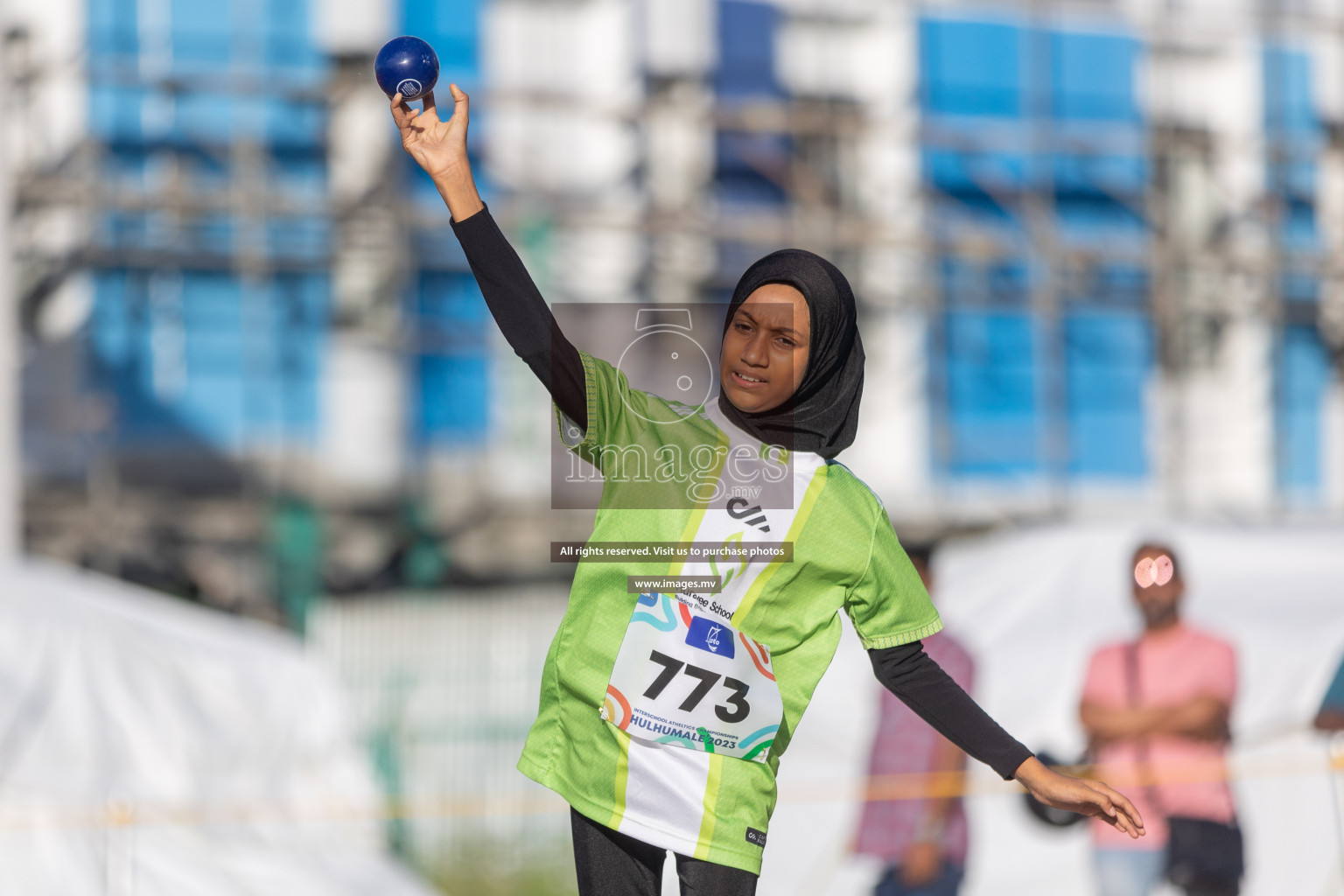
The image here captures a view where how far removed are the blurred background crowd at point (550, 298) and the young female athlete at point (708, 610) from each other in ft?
17.1

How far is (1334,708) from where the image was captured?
16.9 feet

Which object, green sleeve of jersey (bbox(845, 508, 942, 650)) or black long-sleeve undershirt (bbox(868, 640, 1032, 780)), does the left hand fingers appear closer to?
black long-sleeve undershirt (bbox(868, 640, 1032, 780))

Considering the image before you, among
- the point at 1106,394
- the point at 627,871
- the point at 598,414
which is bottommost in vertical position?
the point at 627,871

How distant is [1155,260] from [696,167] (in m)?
4.25

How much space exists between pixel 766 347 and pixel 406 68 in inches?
21.2

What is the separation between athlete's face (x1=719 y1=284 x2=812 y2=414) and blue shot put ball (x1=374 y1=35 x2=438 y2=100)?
0.47 m

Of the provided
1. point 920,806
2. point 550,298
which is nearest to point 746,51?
point 550,298

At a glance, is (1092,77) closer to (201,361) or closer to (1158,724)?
(201,361)

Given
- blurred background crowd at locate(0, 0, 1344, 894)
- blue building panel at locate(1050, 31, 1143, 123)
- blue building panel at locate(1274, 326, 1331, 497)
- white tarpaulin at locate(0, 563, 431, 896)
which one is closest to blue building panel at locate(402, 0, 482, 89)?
blurred background crowd at locate(0, 0, 1344, 894)

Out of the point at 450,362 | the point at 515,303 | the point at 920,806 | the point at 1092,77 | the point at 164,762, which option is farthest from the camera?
the point at 1092,77

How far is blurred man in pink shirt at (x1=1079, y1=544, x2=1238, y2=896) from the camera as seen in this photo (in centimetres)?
468

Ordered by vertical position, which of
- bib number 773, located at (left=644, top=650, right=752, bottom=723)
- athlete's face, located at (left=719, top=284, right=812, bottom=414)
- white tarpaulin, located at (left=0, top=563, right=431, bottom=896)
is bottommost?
white tarpaulin, located at (left=0, top=563, right=431, bottom=896)

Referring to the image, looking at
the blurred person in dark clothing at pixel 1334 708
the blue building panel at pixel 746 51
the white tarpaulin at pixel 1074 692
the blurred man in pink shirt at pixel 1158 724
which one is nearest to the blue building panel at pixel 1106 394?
the blue building panel at pixel 746 51

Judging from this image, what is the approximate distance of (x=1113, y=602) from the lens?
294 inches
